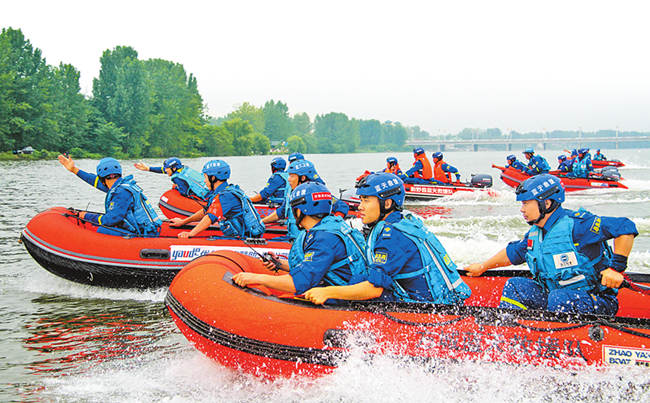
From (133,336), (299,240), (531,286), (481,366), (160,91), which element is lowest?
(133,336)

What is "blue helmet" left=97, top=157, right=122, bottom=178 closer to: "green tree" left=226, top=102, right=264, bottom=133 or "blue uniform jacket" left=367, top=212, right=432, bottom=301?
"blue uniform jacket" left=367, top=212, right=432, bottom=301

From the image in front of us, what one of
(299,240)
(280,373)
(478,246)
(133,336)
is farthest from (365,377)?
(478,246)

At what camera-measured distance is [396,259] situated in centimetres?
391

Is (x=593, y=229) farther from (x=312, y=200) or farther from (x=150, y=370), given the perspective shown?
(x=150, y=370)

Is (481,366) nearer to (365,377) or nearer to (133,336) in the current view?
(365,377)

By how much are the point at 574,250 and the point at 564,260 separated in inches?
4.3

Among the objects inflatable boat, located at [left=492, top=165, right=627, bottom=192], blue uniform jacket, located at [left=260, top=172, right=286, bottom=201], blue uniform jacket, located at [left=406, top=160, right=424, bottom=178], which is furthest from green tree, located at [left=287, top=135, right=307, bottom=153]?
blue uniform jacket, located at [left=260, top=172, right=286, bottom=201]

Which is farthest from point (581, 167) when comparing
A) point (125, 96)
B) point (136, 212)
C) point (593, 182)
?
point (125, 96)

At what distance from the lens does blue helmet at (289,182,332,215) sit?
4254 mm

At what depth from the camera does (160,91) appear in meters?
71.1

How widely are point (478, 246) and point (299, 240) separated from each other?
6.82 m

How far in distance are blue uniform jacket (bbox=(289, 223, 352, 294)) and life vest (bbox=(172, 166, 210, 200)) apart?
768 centimetres

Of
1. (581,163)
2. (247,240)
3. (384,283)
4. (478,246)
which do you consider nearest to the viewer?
(384,283)

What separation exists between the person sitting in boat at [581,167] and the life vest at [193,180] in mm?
15660
